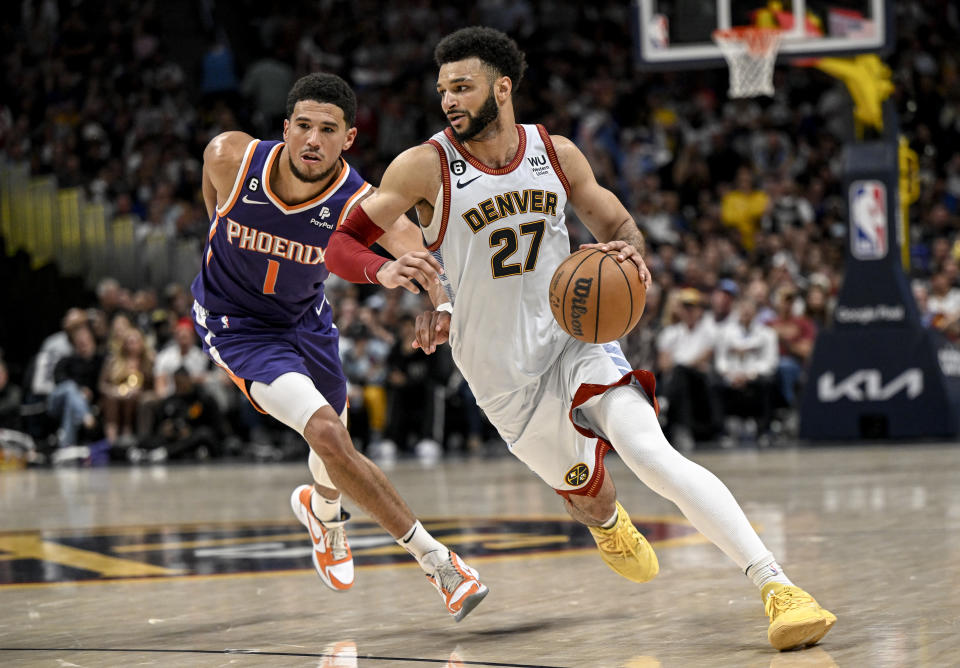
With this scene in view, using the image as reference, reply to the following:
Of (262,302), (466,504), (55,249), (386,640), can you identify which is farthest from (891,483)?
(55,249)

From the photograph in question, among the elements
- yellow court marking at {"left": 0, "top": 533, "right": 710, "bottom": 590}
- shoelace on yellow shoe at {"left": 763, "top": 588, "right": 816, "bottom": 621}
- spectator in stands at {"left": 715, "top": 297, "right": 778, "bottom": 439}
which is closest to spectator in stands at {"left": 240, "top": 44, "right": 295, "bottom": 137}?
spectator in stands at {"left": 715, "top": 297, "right": 778, "bottom": 439}

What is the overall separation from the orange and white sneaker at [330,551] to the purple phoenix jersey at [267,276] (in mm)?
501

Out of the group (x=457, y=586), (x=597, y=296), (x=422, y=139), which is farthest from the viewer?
(x=422, y=139)

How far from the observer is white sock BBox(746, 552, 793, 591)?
13.5 ft

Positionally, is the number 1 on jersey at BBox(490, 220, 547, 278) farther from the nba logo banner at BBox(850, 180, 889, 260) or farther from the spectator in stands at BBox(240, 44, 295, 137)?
the spectator in stands at BBox(240, 44, 295, 137)

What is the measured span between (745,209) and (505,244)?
12.5 m

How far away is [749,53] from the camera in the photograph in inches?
501

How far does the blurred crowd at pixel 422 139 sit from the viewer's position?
1445cm

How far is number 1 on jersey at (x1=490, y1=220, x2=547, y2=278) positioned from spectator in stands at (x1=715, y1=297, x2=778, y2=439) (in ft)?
30.6

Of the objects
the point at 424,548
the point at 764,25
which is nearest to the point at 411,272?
the point at 424,548

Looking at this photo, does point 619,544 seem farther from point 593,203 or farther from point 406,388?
point 406,388

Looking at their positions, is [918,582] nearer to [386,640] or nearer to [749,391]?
[386,640]

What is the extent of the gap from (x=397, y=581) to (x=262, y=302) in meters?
1.33

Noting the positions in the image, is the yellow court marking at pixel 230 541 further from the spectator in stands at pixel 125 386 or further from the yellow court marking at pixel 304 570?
the spectator in stands at pixel 125 386
